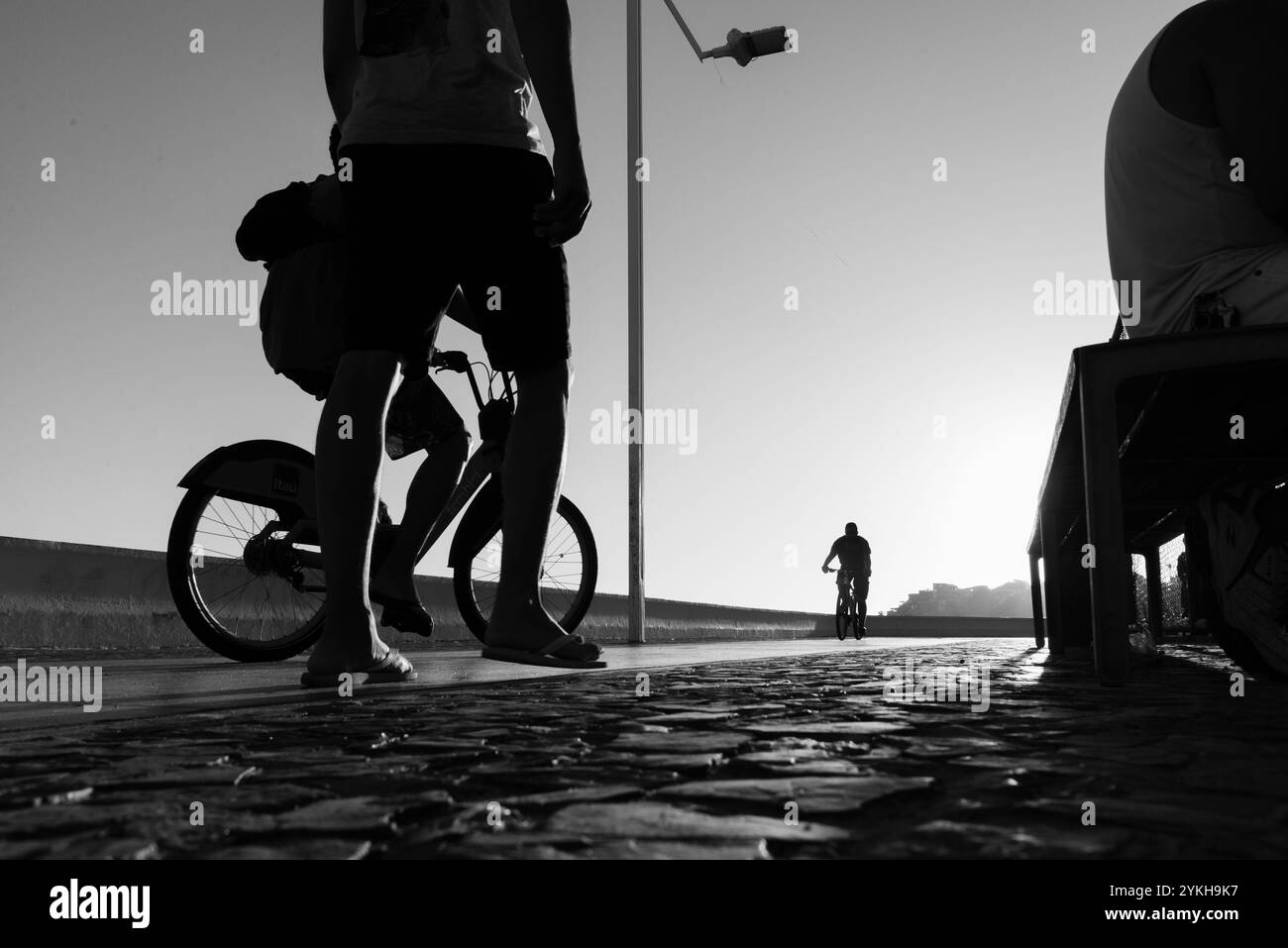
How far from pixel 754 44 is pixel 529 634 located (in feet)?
40.1

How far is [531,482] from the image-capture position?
285 cm

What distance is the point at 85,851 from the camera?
792 millimetres

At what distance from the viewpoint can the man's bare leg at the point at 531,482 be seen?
2750 mm

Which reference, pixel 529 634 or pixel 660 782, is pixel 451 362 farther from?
pixel 660 782

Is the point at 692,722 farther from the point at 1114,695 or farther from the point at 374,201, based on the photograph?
the point at 374,201

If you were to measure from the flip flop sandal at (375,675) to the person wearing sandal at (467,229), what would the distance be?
38 mm

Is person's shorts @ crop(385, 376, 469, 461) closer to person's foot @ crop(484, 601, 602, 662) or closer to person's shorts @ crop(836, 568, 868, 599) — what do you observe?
person's foot @ crop(484, 601, 602, 662)

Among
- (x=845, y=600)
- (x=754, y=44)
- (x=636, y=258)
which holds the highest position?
(x=754, y=44)

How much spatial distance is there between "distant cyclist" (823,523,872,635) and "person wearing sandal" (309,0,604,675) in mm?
13642

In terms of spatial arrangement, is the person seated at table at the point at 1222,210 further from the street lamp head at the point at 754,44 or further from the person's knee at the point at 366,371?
the street lamp head at the point at 754,44

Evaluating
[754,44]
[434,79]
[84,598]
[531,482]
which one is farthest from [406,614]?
[754,44]

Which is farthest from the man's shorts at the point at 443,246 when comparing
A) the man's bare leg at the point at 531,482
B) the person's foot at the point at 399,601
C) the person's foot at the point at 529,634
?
the person's foot at the point at 399,601
